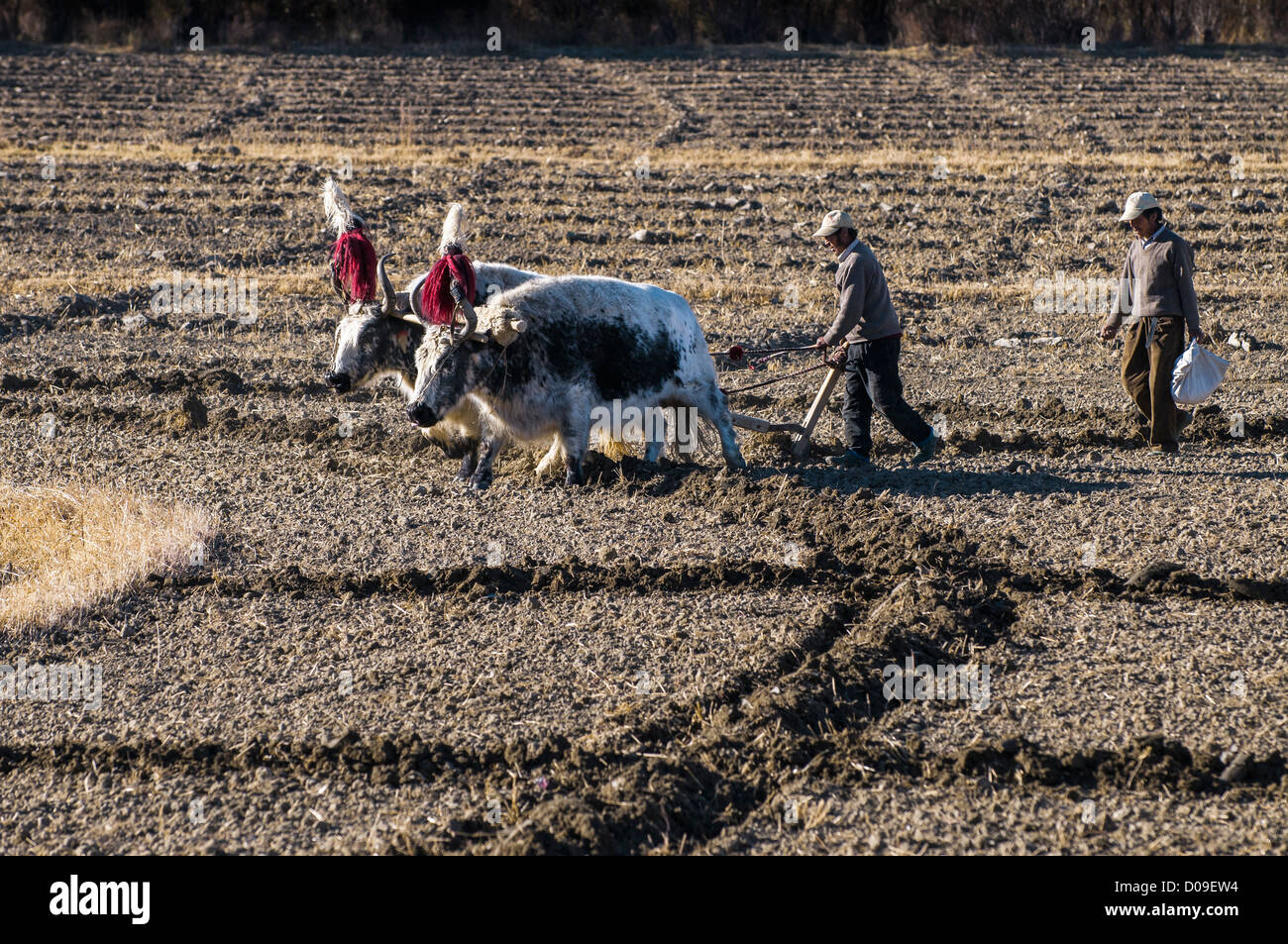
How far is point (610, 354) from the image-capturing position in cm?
974

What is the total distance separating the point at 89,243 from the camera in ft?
62.6

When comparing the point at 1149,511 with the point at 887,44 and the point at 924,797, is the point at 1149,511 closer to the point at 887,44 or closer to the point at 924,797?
the point at 924,797

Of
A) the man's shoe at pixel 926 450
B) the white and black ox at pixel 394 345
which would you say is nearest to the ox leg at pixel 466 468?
the white and black ox at pixel 394 345

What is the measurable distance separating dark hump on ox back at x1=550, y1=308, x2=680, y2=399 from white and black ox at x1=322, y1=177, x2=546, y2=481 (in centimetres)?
69

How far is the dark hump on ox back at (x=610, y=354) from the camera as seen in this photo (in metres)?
9.62

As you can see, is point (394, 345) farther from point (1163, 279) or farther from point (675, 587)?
point (1163, 279)

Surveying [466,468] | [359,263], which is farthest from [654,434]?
[359,263]

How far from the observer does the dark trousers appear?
9508 mm

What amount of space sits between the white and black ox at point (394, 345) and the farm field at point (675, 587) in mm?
405

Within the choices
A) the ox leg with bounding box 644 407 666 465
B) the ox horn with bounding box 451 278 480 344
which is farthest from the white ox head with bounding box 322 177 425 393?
the ox leg with bounding box 644 407 666 465

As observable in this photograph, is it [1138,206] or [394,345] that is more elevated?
[1138,206]

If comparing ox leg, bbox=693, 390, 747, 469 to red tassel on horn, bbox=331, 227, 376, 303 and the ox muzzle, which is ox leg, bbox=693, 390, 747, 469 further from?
red tassel on horn, bbox=331, 227, 376, 303

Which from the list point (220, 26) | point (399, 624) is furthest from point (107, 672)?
point (220, 26)

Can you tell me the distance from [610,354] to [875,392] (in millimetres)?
2007
